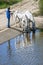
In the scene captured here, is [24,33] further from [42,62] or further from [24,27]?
[42,62]

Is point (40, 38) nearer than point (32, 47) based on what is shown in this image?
No

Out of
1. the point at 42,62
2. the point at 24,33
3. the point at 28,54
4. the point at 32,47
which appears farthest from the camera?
the point at 24,33

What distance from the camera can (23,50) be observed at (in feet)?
60.3

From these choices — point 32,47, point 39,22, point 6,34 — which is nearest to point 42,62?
point 32,47

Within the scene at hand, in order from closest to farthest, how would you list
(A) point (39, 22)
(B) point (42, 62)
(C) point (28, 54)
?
(B) point (42, 62), (C) point (28, 54), (A) point (39, 22)

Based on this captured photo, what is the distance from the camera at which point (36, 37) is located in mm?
Answer: 21750

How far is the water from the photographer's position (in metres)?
16.3

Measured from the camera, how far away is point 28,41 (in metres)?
20.7

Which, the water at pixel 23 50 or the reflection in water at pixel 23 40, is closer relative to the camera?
the water at pixel 23 50

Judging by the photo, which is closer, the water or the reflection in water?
the water

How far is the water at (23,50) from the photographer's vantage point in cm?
1633

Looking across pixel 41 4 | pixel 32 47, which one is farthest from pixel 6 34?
pixel 41 4

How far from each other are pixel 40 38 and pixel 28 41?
0.99m

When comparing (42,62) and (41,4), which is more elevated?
(41,4)
